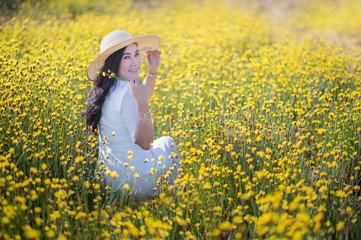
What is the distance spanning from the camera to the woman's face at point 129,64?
3094mm

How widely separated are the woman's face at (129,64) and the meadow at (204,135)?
51cm

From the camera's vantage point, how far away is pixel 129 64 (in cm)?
310

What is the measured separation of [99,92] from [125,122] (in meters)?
0.37

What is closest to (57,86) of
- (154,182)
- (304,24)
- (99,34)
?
(154,182)

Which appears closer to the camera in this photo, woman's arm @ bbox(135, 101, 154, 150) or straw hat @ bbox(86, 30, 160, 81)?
woman's arm @ bbox(135, 101, 154, 150)

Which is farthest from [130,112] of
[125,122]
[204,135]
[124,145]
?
[204,135]

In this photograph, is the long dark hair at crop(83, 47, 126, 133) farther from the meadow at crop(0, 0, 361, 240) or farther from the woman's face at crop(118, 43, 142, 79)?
the meadow at crop(0, 0, 361, 240)

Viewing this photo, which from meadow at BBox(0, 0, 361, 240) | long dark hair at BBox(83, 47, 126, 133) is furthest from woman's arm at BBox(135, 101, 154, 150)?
long dark hair at BBox(83, 47, 126, 133)

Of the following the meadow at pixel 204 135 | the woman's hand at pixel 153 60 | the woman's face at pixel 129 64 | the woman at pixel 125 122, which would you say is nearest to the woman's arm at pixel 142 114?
the woman at pixel 125 122

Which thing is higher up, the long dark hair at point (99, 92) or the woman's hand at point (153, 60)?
the woman's hand at point (153, 60)

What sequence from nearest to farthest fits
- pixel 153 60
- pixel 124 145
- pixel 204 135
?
1. pixel 124 145
2. pixel 204 135
3. pixel 153 60

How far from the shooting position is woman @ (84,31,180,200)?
2.79 meters

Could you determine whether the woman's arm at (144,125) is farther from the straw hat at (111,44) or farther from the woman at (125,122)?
the straw hat at (111,44)

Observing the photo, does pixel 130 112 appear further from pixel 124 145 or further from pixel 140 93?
pixel 124 145
